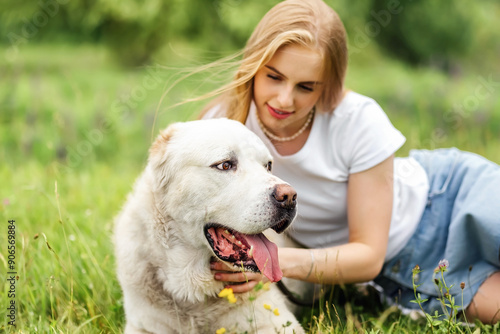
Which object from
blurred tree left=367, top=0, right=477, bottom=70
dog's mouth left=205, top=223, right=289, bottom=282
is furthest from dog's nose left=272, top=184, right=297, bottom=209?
blurred tree left=367, top=0, right=477, bottom=70

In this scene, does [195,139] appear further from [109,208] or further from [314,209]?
[109,208]

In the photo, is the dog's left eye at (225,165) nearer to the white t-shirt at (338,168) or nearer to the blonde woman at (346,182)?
the blonde woman at (346,182)

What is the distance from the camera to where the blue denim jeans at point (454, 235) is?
9.05 feet

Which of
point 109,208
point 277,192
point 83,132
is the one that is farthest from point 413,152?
point 83,132

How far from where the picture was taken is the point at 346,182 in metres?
2.93

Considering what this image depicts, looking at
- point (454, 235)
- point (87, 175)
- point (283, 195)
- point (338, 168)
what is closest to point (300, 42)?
point (338, 168)

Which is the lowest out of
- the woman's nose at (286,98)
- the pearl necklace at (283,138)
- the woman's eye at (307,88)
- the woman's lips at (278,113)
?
the pearl necklace at (283,138)

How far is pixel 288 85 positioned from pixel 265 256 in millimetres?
892

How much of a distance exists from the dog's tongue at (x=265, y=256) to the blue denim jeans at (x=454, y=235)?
92 centimetres

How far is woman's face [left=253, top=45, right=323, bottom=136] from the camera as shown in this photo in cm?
257

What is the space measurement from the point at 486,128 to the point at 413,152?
3.35 m

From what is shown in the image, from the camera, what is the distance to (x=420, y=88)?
915 cm

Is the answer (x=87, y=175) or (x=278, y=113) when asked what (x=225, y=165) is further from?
(x=87, y=175)

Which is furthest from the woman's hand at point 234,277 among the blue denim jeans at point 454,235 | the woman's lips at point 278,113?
the blue denim jeans at point 454,235
